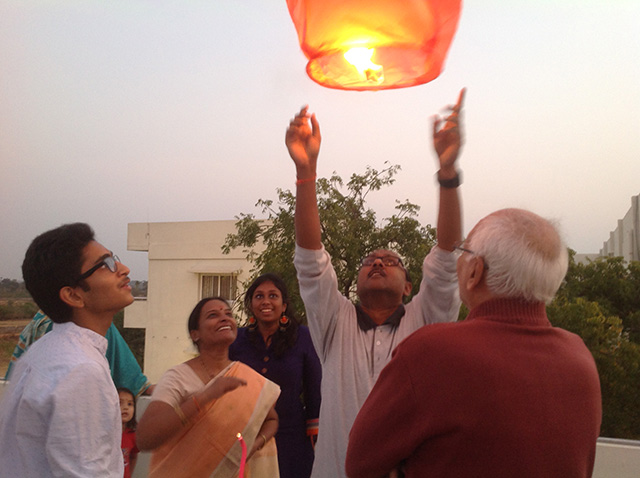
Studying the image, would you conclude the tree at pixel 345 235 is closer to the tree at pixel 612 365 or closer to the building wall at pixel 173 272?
the tree at pixel 612 365

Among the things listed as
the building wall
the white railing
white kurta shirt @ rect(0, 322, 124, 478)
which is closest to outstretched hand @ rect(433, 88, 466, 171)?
white kurta shirt @ rect(0, 322, 124, 478)

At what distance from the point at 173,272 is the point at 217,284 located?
2.00m

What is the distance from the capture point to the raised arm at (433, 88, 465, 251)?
2158 millimetres

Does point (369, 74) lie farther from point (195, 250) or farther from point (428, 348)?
point (195, 250)

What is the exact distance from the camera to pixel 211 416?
2650mm

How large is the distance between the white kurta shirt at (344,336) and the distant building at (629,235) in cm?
1083

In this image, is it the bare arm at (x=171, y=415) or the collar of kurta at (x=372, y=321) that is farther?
the bare arm at (x=171, y=415)

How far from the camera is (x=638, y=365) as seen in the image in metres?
7.46

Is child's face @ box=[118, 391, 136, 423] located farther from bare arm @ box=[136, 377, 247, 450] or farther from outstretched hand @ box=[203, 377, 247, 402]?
outstretched hand @ box=[203, 377, 247, 402]

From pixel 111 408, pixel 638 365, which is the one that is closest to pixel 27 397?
pixel 111 408

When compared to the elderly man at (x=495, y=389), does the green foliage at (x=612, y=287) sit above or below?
below

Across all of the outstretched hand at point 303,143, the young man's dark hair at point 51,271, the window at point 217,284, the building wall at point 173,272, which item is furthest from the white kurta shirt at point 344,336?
the window at point 217,284

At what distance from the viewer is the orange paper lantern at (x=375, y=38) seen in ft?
4.10

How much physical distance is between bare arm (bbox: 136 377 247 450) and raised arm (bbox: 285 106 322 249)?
691mm
